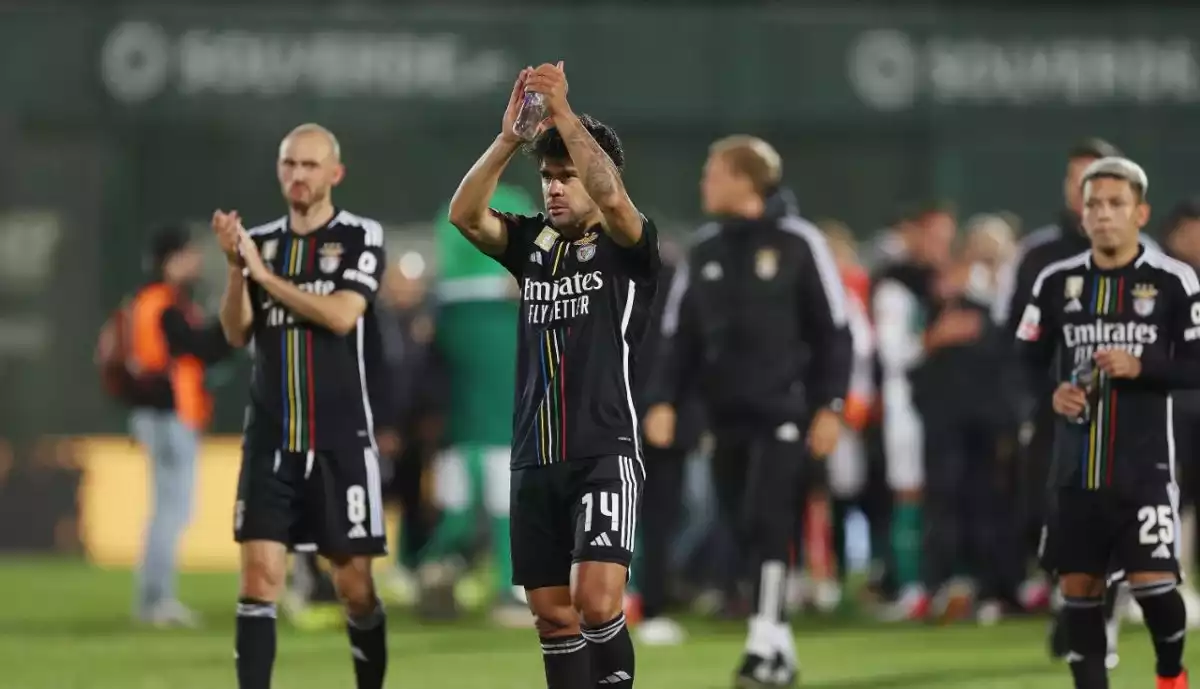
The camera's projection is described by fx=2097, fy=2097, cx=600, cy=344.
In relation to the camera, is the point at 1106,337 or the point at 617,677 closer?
the point at 617,677

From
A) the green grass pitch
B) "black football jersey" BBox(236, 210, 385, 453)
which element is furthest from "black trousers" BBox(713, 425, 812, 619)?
"black football jersey" BBox(236, 210, 385, 453)

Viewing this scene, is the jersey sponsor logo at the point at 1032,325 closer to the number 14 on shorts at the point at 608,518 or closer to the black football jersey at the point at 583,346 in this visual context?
A: the black football jersey at the point at 583,346

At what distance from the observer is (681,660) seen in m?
10.5

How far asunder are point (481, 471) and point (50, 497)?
824 cm

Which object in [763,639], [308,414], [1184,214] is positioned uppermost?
[1184,214]

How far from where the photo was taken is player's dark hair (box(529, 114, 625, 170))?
6.67 m

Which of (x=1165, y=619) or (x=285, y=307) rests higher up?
(x=285, y=307)

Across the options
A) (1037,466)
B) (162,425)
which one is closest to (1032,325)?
(1037,466)

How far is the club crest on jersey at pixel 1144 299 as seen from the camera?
7.80 metres

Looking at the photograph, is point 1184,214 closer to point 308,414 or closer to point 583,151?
point 308,414

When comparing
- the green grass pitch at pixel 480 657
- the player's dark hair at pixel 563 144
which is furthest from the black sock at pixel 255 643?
the player's dark hair at pixel 563 144

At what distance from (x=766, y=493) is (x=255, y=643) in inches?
110

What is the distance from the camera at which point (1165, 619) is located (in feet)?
25.4

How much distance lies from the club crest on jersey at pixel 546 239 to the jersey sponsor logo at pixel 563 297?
0.39 ft
